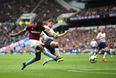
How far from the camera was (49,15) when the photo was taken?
78500mm

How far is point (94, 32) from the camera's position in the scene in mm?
65188

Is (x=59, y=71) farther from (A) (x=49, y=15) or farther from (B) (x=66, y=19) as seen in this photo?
(A) (x=49, y=15)

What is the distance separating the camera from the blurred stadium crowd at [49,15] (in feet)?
207

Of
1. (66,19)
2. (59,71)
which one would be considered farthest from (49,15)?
(59,71)

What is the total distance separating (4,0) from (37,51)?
69.7 metres

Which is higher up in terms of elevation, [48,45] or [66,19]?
[66,19]

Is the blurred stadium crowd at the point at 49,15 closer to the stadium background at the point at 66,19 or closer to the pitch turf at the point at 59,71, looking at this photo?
the stadium background at the point at 66,19

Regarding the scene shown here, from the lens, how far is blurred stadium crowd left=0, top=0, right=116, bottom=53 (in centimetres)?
6319

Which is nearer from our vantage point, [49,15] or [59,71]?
[59,71]

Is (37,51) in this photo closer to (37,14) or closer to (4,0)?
(37,14)

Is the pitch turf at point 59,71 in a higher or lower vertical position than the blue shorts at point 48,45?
lower

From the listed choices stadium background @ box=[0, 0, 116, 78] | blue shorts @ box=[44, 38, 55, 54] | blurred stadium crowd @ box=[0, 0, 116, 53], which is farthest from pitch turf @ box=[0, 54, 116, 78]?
blurred stadium crowd @ box=[0, 0, 116, 53]

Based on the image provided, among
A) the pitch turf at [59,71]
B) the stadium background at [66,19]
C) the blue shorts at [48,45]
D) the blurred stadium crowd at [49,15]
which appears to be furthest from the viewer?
the stadium background at [66,19]

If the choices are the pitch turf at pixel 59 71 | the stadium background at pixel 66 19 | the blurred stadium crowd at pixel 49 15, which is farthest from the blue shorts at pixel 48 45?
the blurred stadium crowd at pixel 49 15
